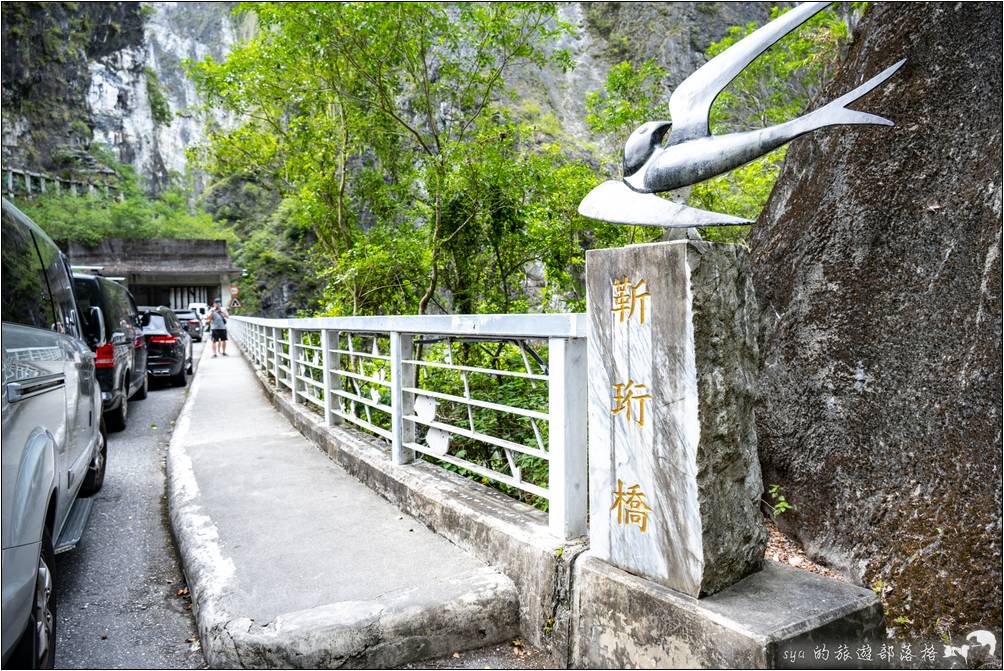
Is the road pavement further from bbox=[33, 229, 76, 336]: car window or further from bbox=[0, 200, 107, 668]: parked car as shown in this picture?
bbox=[33, 229, 76, 336]: car window

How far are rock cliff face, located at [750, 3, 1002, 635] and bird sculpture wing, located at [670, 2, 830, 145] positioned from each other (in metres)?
1.51

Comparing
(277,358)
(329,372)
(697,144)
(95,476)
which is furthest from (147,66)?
(697,144)

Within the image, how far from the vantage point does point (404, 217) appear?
9562 mm

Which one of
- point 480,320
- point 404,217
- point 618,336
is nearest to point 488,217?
point 404,217

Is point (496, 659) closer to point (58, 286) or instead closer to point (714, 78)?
point (714, 78)

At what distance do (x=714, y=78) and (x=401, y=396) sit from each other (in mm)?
2803

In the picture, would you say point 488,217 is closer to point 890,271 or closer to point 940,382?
point 890,271

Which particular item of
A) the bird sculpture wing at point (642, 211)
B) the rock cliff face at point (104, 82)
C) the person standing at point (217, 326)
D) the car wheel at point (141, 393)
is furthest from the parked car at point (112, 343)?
the rock cliff face at point (104, 82)

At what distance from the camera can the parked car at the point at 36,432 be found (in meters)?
2.15

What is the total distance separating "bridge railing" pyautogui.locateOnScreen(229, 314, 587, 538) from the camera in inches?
116

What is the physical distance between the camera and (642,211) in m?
2.58

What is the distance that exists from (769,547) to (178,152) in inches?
2224

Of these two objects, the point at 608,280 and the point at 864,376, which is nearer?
the point at 608,280

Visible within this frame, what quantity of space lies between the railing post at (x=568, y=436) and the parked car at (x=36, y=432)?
6.55 feet
